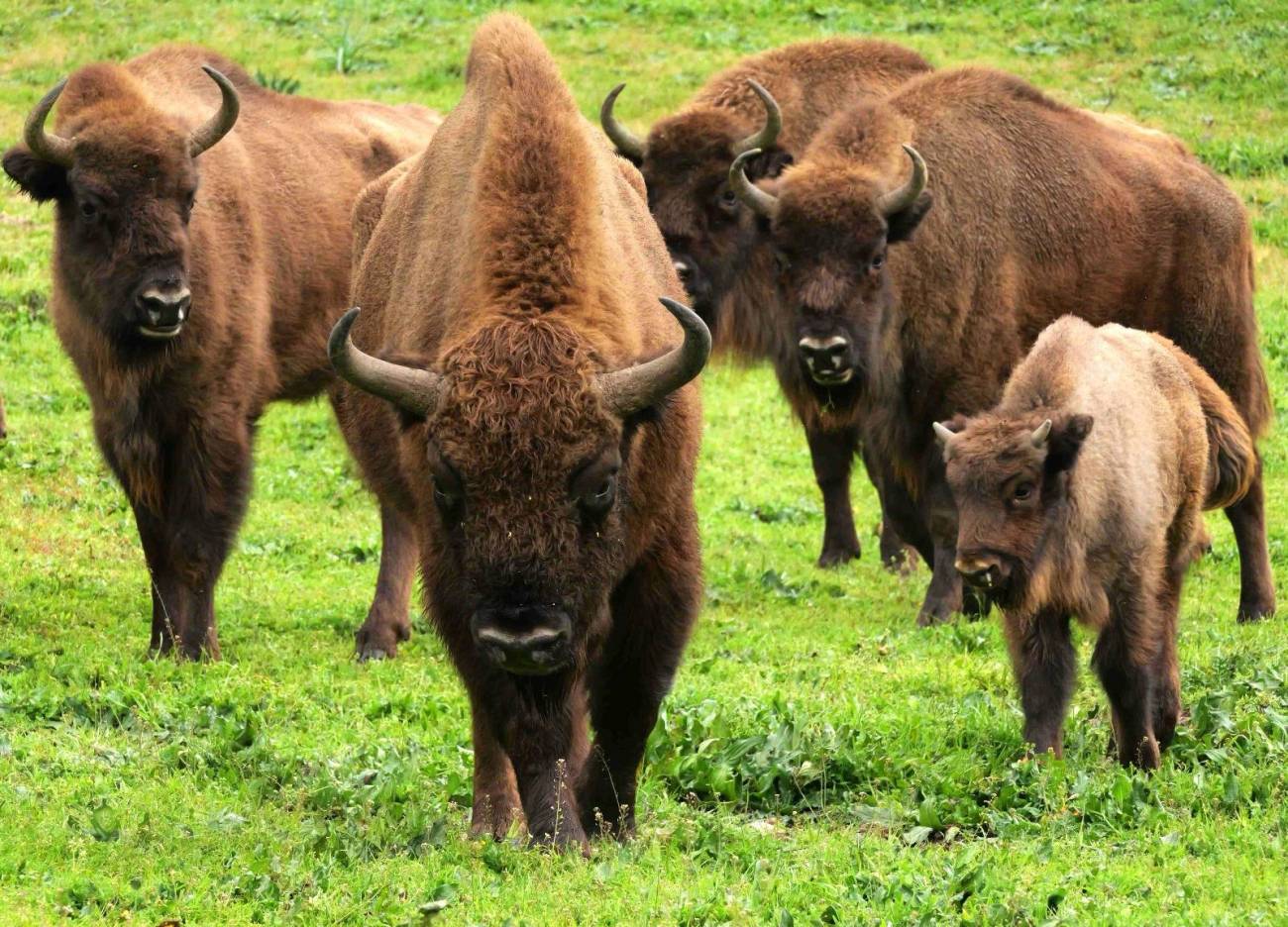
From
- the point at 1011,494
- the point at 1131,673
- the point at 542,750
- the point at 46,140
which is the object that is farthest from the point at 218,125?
the point at 1131,673

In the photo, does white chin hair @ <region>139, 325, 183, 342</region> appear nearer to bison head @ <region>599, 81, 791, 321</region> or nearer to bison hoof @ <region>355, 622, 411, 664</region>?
bison hoof @ <region>355, 622, 411, 664</region>

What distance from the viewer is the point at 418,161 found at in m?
7.87

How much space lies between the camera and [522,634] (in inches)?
207

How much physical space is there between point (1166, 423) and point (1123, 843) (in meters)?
2.46

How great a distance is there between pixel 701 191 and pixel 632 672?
22.5 ft

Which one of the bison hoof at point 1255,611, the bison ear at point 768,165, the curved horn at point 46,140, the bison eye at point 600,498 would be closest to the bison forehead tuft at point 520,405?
the bison eye at point 600,498

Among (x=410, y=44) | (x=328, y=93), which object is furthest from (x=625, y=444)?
(x=410, y=44)

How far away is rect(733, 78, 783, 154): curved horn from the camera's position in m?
11.9

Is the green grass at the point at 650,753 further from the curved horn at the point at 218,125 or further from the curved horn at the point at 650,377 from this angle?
the curved horn at the point at 218,125

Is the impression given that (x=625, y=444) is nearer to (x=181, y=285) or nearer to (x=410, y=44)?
(x=181, y=285)

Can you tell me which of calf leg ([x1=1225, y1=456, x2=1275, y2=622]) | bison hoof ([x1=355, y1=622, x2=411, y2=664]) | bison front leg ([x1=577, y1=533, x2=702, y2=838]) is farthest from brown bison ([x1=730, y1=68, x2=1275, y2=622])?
bison front leg ([x1=577, y1=533, x2=702, y2=838])

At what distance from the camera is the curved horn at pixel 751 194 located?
A: 10735mm

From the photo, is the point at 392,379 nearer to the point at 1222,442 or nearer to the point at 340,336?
the point at 340,336

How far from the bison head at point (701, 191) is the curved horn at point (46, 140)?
425cm
